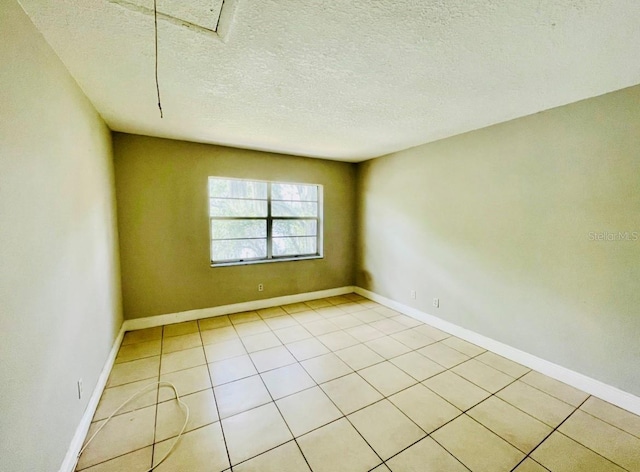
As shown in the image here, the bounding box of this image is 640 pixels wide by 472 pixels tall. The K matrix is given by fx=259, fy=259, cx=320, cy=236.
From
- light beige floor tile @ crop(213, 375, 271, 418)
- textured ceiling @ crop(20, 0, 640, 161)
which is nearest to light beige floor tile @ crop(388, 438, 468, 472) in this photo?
light beige floor tile @ crop(213, 375, 271, 418)

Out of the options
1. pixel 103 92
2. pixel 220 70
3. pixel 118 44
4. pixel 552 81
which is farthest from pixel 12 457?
pixel 552 81

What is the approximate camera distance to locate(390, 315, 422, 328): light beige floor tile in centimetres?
347

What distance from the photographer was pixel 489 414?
1902 mm

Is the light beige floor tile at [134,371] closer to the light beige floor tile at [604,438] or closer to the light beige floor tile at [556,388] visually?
the light beige floor tile at [604,438]

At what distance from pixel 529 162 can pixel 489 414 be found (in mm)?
2205

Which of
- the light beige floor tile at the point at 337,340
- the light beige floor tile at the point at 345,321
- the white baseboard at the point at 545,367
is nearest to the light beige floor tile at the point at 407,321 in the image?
the white baseboard at the point at 545,367

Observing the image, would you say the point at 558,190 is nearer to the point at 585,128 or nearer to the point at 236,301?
the point at 585,128

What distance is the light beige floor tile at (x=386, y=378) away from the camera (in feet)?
7.20

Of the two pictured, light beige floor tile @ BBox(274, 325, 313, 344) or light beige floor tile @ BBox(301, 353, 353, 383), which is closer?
light beige floor tile @ BBox(301, 353, 353, 383)

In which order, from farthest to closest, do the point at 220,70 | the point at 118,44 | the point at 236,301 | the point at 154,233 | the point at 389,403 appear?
1. the point at 236,301
2. the point at 154,233
3. the point at 389,403
4. the point at 220,70
5. the point at 118,44

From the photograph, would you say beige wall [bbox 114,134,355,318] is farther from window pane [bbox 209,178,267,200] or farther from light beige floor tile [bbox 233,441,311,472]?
light beige floor tile [bbox 233,441,311,472]

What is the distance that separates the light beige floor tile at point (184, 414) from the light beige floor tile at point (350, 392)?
2.93ft

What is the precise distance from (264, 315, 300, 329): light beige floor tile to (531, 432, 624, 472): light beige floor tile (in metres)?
2.51

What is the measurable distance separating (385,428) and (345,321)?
1792 millimetres
